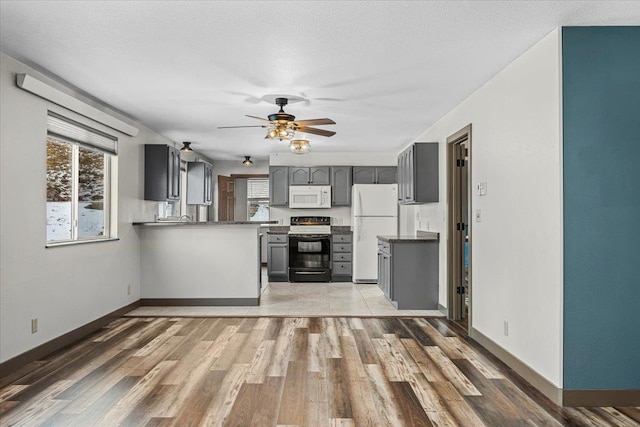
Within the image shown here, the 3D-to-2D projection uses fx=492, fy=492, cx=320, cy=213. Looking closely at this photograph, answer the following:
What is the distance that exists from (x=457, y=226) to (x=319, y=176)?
3.94m

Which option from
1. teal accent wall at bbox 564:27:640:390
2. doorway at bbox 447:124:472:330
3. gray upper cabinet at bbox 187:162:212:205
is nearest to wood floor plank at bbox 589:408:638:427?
teal accent wall at bbox 564:27:640:390

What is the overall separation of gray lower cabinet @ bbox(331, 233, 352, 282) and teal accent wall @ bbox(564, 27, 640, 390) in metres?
5.87

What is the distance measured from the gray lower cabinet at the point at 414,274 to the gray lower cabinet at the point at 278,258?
2.97 meters

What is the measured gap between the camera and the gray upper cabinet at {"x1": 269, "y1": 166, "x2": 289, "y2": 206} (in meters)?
9.12

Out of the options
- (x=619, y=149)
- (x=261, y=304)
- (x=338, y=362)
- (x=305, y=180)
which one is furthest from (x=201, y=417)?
(x=305, y=180)

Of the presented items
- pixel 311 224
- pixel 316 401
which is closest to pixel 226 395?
pixel 316 401

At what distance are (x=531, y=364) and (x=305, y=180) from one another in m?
6.13

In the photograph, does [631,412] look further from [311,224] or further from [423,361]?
[311,224]

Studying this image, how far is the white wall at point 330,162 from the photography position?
30.3ft

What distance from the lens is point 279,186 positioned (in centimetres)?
915

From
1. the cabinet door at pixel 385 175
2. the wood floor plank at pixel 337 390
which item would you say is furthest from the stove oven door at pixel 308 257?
the wood floor plank at pixel 337 390

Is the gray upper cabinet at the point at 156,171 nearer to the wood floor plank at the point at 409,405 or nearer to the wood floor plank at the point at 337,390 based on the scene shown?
the wood floor plank at the point at 337,390

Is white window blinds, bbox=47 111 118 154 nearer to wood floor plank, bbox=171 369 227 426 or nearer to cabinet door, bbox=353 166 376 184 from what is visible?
wood floor plank, bbox=171 369 227 426

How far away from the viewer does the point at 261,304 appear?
6.53 meters
